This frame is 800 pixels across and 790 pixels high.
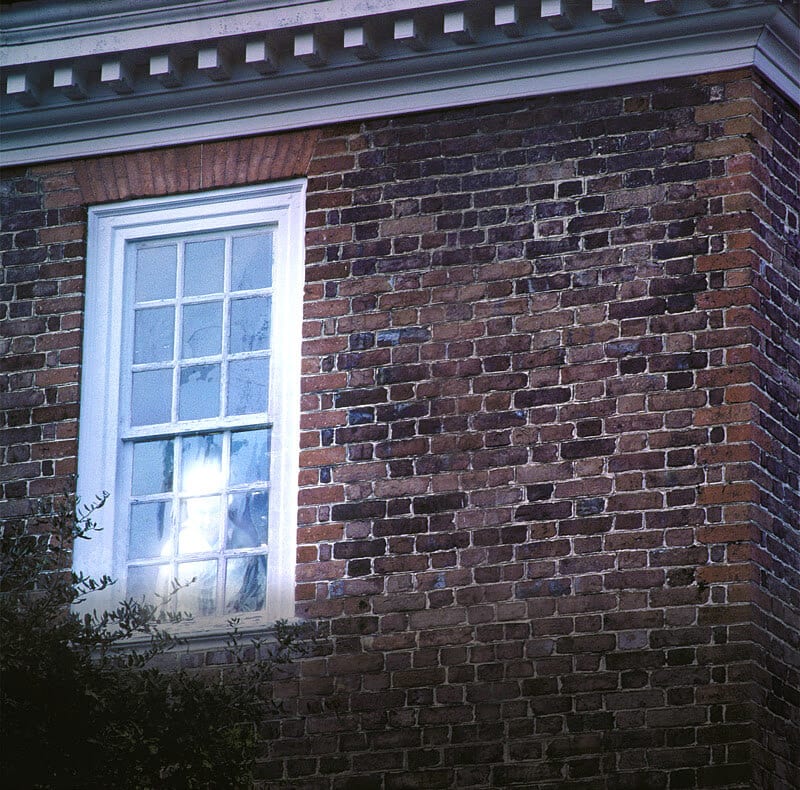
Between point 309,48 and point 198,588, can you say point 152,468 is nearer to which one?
point 198,588

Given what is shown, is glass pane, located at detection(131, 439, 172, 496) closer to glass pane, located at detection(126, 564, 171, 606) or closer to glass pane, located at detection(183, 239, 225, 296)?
glass pane, located at detection(126, 564, 171, 606)

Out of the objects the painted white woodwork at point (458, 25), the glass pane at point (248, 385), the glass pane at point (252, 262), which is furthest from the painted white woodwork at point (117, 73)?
the painted white woodwork at point (458, 25)

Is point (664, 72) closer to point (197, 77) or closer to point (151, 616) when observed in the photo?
point (197, 77)

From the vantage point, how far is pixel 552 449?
427 inches

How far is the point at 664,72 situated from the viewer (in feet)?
36.9

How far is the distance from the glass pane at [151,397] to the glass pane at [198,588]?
0.91m

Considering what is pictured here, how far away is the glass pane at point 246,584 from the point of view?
37.2 ft

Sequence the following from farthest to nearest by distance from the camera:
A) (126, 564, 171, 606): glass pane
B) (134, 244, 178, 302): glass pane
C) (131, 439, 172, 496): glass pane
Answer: (134, 244, 178, 302): glass pane < (131, 439, 172, 496): glass pane < (126, 564, 171, 606): glass pane

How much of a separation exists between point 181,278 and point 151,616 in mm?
2993

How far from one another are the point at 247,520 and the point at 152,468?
0.70 metres

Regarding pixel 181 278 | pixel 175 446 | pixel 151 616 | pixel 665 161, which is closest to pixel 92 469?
pixel 175 446

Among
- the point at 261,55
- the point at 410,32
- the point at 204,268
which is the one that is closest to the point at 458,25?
the point at 410,32

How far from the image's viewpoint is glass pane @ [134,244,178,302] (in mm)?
12070

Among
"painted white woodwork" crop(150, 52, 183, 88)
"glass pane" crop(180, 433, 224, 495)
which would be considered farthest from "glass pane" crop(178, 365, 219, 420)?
"painted white woodwork" crop(150, 52, 183, 88)
